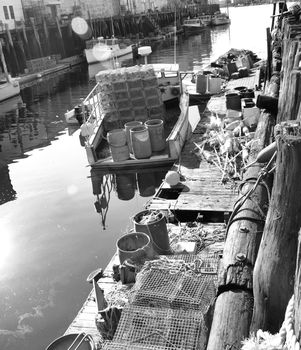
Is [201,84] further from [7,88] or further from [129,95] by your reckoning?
[7,88]

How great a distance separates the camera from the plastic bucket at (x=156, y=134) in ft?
45.3

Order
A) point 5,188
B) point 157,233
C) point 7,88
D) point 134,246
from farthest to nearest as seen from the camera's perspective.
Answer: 1. point 7,88
2. point 5,188
3. point 157,233
4. point 134,246

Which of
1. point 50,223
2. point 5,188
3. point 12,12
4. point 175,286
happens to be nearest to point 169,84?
point 5,188

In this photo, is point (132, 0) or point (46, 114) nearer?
point (46, 114)

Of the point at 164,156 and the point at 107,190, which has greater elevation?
the point at 164,156

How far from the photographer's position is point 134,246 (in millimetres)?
7754

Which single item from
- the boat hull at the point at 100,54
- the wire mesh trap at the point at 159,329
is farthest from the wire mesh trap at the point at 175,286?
the boat hull at the point at 100,54

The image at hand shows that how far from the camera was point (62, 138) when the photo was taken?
68.3ft

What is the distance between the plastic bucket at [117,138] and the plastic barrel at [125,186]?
1.15 meters

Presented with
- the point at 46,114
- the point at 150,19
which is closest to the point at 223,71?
the point at 46,114

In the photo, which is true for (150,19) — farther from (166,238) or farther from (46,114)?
(166,238)

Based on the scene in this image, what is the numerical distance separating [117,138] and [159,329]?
9.48 meters

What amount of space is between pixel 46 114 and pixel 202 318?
23.6m

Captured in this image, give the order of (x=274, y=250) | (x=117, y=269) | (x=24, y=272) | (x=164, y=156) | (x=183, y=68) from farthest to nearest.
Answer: (x=183, y=68) → (x=164, y=156) → (x=24, y=272) → (x=117, y=269) → (x=274, y=250)
